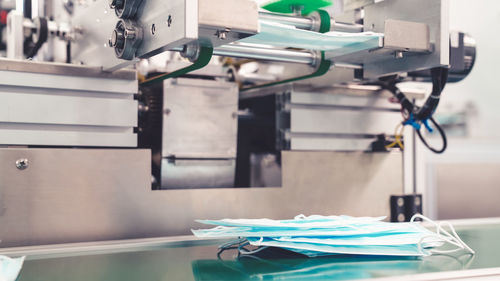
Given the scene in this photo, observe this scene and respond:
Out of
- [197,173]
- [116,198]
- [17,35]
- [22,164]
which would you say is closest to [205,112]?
[197,173]

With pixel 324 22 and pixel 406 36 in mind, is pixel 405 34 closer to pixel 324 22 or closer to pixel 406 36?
pixel 406 36

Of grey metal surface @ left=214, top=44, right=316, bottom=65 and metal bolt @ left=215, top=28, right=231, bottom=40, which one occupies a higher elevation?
grey metal surface @ left=214, top=44, right=316, bottom=65

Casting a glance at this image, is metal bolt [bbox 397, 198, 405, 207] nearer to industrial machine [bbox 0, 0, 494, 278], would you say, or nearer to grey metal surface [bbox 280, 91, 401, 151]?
industrial machine [bbox 0, 0, 494, 278]

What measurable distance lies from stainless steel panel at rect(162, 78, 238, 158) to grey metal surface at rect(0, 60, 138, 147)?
0.30ft

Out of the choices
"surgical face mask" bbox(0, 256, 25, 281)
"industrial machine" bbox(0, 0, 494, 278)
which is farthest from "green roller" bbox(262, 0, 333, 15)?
"surgical face mask" bbox(0, 256, 25, 281)

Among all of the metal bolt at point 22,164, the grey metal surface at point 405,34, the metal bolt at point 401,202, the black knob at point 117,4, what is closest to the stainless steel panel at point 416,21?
the grey metal surface at point 405,34

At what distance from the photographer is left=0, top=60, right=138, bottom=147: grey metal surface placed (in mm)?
908

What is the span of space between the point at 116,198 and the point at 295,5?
0.50 m

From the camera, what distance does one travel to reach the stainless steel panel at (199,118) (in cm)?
107

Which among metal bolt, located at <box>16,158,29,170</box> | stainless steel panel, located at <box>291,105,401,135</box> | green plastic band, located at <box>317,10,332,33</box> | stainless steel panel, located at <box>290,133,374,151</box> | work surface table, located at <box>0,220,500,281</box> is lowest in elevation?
work surface table, located at <box>0,220,500,281</box>

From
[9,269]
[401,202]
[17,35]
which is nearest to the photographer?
[9,269]

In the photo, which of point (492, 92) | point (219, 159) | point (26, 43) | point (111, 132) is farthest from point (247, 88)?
point (492, 92)

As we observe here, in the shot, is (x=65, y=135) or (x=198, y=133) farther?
(x=198, y=133)

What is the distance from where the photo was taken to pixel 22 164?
2.95 ft
